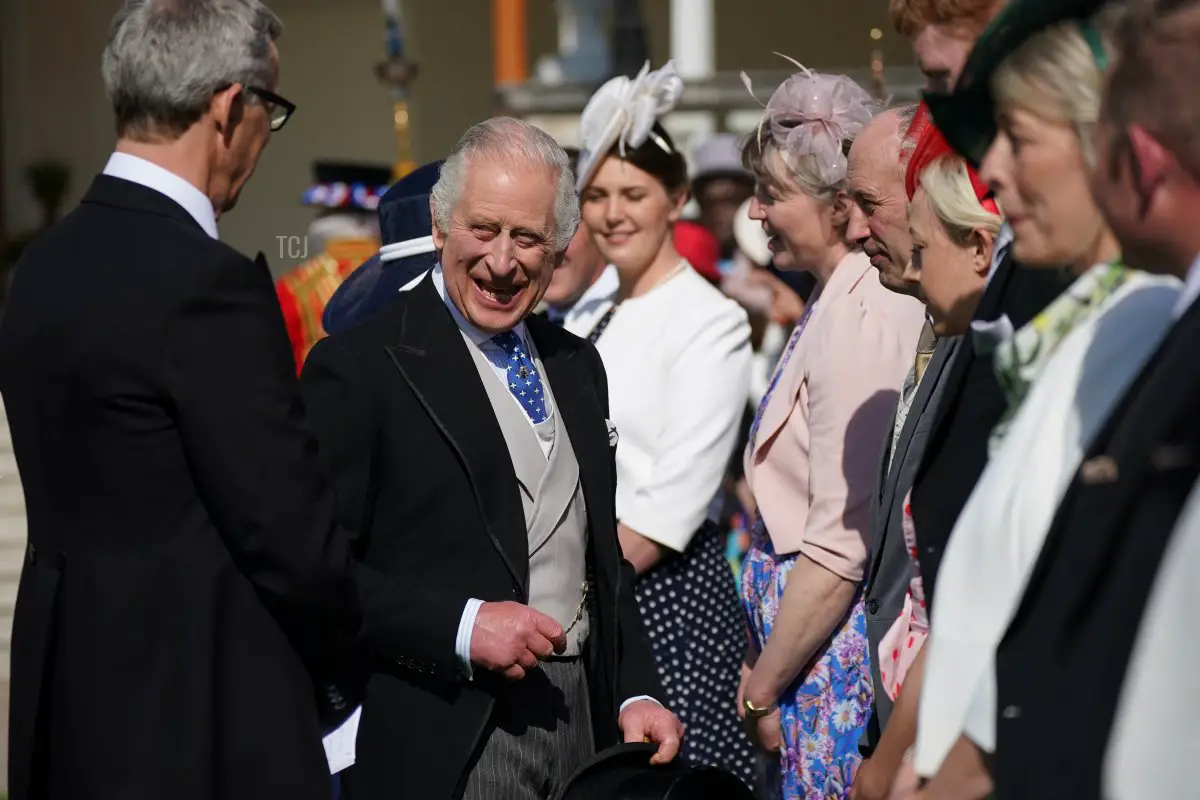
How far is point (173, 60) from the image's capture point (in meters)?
2.38

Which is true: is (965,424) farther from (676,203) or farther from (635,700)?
(676,203)

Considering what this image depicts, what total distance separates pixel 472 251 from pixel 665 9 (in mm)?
11170

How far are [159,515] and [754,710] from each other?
143 cm

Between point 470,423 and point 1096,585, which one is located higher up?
point 1096,585

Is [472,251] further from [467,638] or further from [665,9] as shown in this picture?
[665,9]

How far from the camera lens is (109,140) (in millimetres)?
13195

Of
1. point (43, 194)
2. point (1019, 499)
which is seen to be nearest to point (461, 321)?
point (1019, 499)

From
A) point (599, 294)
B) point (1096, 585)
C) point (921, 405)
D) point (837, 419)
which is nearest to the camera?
point (1096, 585)

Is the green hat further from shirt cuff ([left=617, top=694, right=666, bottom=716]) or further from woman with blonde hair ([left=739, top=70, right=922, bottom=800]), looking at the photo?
shirt cuff ([left=617, top=694, right=666, bottom=716])

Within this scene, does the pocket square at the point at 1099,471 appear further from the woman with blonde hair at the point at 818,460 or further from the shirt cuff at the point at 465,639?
the woman with blonde hair at the point at 818,460

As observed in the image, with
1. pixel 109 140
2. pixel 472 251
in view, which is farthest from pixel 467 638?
pixel 109 140

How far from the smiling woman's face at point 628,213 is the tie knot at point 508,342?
1421mm

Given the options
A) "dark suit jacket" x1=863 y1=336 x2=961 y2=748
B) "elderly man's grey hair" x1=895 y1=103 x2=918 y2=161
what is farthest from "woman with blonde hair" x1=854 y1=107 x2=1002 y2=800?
Answer: "elderly man's grey hair" x1=895 y1=103 x2=918 y2=161

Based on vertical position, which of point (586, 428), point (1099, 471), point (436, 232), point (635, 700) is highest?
point (1099, 471)
